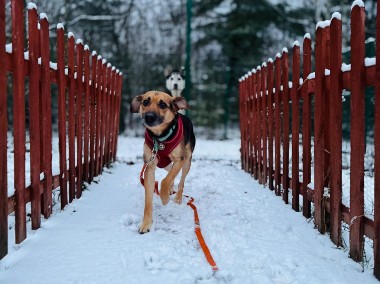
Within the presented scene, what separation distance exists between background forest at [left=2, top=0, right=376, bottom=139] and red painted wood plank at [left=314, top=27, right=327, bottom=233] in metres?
13.3

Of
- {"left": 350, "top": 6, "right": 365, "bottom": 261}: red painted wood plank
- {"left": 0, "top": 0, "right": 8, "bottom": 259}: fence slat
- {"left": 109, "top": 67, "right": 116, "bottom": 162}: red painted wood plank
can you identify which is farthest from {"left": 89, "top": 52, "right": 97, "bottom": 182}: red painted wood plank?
{"left": 350, "top": 6, "right": 365, "bottom": 261}: red painted wood plank

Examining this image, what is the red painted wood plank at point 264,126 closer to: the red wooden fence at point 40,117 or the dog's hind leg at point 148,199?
the dog's hind leg at point 148,199

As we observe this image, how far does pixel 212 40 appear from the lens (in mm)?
18906

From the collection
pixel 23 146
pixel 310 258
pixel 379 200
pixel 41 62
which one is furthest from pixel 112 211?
pixel 379 200

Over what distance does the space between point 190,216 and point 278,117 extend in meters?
2.02

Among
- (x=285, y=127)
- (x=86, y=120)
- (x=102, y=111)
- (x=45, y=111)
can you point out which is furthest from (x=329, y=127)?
(x=102, y=111)

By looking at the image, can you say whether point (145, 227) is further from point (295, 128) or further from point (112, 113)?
point (112, 113)

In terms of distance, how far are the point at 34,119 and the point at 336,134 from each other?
2.49 m

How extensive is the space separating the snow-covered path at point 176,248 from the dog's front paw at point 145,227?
59 millimetres

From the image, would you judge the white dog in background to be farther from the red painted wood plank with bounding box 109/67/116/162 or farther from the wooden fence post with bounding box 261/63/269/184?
the wooden fence post with bounding box 261/63/269/184

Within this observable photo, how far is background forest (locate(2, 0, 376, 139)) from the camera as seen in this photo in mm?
17562

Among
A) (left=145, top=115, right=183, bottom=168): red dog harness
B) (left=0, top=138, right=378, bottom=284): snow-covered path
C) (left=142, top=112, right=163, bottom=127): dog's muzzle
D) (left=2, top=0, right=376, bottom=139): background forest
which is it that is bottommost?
(left=0, top=138, right=378, bottom=284): snow-covered path

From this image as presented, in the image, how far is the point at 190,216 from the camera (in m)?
3.88

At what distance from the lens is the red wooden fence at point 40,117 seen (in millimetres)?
2688
